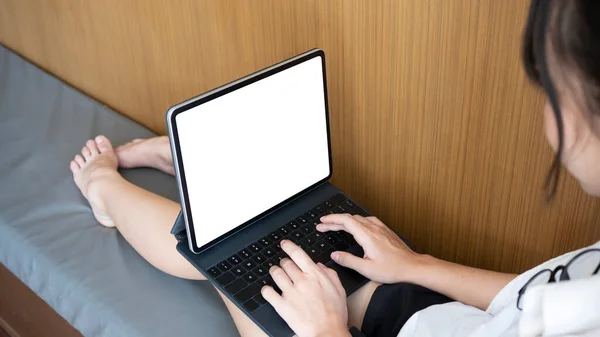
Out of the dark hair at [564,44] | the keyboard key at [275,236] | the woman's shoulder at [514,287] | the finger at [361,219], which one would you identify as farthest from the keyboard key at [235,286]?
the dark hair at [564,44]

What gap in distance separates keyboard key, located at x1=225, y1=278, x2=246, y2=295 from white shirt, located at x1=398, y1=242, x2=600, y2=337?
0.82 feet

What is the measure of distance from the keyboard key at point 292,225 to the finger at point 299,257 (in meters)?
0.08

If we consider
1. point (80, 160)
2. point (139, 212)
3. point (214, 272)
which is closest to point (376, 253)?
point (214, 272)

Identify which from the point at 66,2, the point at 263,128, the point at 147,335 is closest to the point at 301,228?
the point at 263,128

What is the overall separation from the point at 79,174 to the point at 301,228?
0.53 metres

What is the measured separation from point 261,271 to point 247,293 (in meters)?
0.05

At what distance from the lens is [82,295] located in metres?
1.22

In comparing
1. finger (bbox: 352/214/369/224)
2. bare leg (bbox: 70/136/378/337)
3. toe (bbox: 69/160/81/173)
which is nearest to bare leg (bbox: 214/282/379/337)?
bare leg (bbox: 70/136/378/337)

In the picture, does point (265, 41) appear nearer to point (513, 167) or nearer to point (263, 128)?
point (263, 128)

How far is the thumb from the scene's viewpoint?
110cm

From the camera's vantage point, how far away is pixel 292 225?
3.92 feet

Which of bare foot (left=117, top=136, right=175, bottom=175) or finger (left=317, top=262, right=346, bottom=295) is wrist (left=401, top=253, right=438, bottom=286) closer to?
finger (left=317, top=262, right=346, bottom=295)

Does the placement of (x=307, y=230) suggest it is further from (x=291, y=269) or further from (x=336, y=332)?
(x=336, y=332)

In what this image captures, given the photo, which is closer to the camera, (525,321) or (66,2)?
(525,321)
